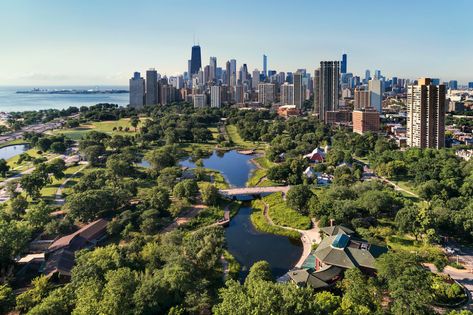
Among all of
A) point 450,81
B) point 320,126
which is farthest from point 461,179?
point 450,81

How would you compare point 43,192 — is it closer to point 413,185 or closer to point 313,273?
point 313,273

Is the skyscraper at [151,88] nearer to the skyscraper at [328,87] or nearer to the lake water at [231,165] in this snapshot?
the skyscraper at [328,87]

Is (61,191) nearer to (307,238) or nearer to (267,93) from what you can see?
(307,238)

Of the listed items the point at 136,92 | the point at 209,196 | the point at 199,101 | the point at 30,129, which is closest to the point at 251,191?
the point at 209,196

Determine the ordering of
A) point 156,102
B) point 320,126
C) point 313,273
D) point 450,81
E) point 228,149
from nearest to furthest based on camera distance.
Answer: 1. point 313,273
2. point 228,149
3. point 320,126
4. point 156,102
5. point 450,81

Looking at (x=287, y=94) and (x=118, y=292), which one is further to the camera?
(x=287, y=94)
